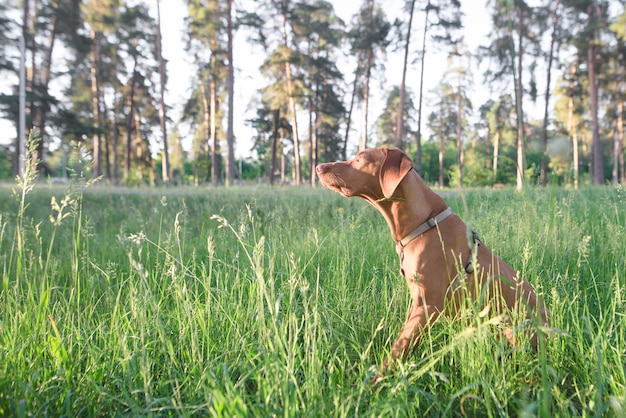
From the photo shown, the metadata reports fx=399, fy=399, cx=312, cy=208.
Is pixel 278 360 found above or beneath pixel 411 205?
beneath

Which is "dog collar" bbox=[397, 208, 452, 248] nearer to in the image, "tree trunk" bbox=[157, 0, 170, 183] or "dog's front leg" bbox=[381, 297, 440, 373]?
"dog's front leg" bbox=[381, 297, 440, 373]

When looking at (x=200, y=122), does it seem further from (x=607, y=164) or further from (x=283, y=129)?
(x=607, y=164)

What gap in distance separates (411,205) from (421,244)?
0.90 feet

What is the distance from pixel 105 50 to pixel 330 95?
1520cm

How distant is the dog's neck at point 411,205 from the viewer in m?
2.44

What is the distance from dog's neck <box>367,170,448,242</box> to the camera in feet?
8.01

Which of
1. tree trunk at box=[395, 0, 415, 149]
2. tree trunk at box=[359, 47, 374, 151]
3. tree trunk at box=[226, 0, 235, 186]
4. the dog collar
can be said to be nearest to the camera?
the dog collar

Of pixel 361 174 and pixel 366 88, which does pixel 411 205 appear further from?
pixel 366 88

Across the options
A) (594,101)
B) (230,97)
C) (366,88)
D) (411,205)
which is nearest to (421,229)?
(411,205)

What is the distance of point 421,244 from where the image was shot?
233 centimetres

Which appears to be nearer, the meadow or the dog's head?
the meadow


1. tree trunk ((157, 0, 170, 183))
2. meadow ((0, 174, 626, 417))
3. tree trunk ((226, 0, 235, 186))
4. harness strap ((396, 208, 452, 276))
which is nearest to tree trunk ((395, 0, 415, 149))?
tree trunk ((226, 0, 235, 186))

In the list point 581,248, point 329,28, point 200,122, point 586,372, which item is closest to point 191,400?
point 586,372

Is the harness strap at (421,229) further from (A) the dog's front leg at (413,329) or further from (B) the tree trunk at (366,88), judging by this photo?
(B) the tree trunk at (366,88)
